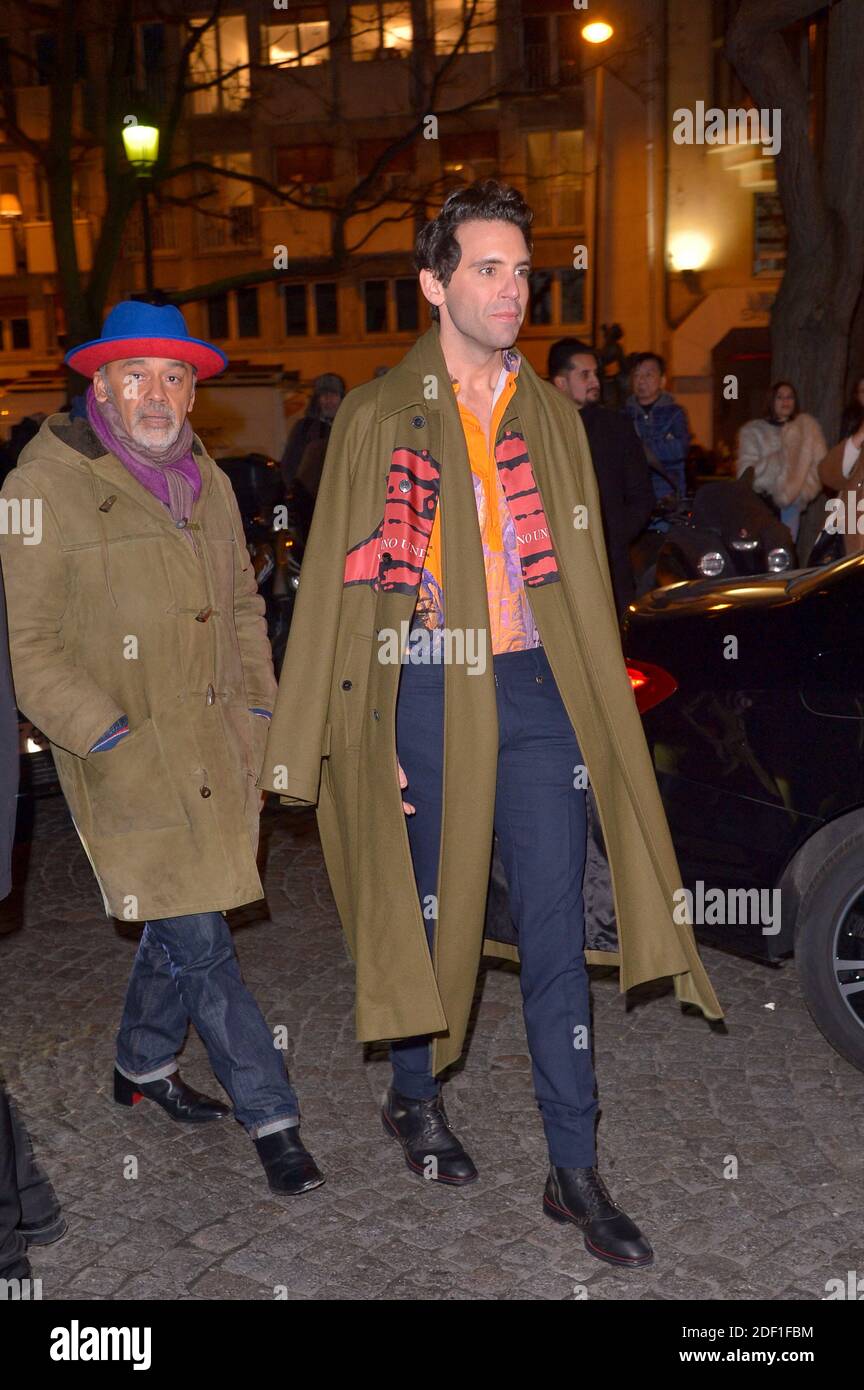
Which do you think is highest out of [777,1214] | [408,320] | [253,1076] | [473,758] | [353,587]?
[408,320]

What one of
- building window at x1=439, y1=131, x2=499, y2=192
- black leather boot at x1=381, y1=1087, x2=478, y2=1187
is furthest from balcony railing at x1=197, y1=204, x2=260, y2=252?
black leather boot at x1=381, y1=1087, x2=478, y2=1187

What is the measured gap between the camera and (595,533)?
3.73 meters

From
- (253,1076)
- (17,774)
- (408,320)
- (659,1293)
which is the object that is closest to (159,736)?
(17,774)

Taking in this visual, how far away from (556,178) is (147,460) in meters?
38.4

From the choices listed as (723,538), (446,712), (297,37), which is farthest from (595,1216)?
(297,37)

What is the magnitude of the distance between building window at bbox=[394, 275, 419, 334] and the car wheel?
1452 inches

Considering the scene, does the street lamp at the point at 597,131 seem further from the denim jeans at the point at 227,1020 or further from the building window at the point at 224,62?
the denim jeans at the point at 227,1020

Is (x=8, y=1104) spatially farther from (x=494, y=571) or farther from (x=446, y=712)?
(x=494, y=571)

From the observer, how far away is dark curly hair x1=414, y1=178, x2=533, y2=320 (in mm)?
3584

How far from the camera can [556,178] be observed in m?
40.0

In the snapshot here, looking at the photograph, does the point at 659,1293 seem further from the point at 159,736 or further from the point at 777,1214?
the point at 159,736

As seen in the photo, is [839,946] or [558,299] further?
[558,299]

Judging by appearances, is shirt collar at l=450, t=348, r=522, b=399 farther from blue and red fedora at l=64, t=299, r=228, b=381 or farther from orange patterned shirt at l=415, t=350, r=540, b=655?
blue and red fedora at l=64, t=299, r=228, b=381

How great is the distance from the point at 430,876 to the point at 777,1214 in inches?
44.1
